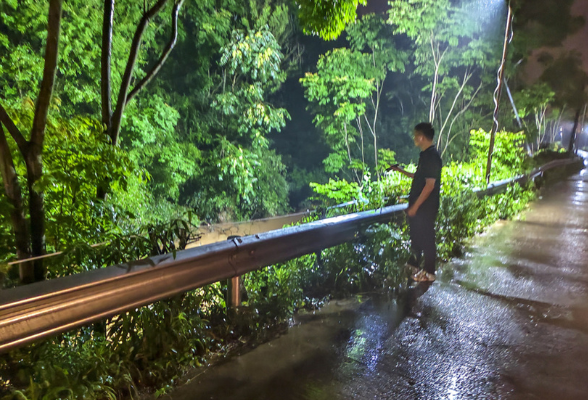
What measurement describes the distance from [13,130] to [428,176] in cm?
402

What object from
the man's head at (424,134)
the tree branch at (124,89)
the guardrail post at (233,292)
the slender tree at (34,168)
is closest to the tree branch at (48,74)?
the slender tree at (34,168)

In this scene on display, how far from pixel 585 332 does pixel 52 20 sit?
4939 millimetres

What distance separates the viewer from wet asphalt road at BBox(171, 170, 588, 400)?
2.84m

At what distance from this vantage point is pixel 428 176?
494 cm

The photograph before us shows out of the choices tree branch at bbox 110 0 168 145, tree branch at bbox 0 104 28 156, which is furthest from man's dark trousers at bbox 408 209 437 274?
tree branch at bbox 0 104 28 156

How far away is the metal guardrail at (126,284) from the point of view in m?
2.12

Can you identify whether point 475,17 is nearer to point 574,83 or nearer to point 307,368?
point 574,83

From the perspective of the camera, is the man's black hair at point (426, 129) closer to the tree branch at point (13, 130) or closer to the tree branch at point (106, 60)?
the tree branch at point (106, 60)

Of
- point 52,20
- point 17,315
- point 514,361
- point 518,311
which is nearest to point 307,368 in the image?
point 514,361

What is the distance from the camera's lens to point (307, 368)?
3.08 metres

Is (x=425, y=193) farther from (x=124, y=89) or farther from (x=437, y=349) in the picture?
(x=124, y=89)

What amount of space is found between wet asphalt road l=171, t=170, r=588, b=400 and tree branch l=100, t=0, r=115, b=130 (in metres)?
2.28

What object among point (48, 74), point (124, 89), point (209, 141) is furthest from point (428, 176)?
point (209, 141)

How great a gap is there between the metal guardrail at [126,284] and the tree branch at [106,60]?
4.87ft
